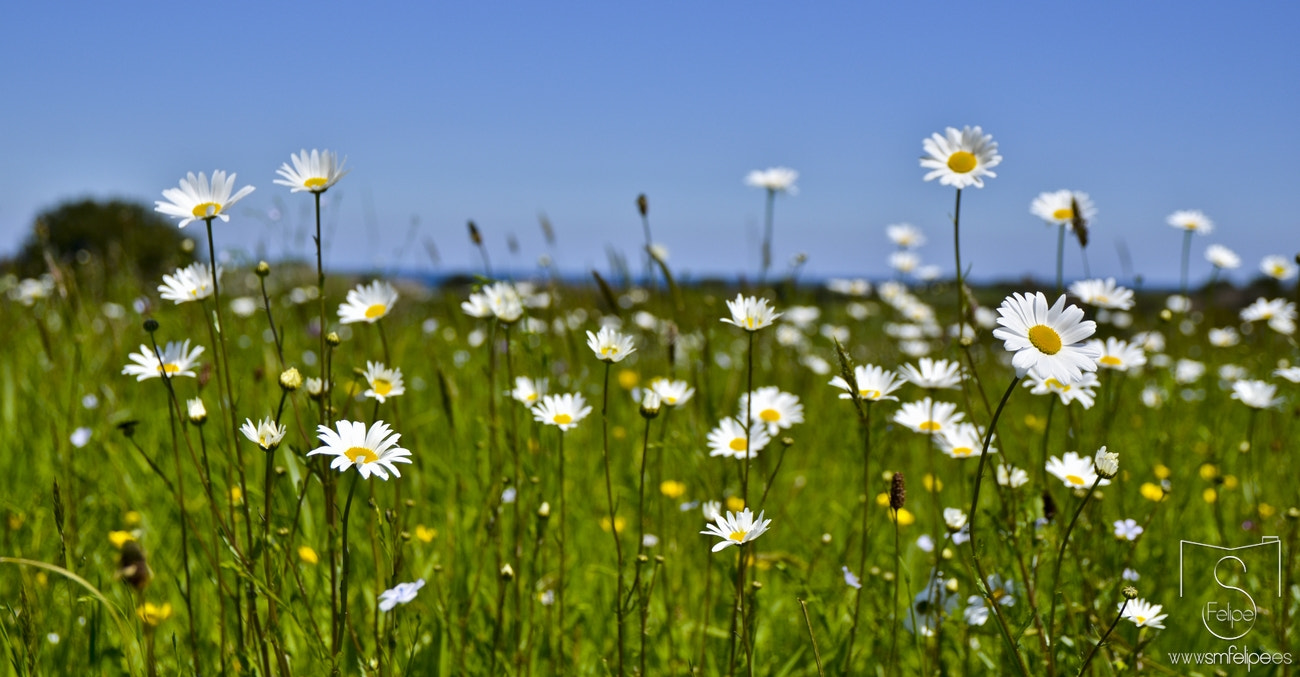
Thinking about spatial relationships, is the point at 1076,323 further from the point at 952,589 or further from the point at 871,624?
the point at 871,624

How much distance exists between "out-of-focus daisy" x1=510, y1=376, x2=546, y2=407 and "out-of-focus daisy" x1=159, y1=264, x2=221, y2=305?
650 millimetres

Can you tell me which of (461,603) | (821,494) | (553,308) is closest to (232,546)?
(461,603)

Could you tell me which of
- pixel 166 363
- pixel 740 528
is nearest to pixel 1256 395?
pixel 740 528

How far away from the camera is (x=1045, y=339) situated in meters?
1.16

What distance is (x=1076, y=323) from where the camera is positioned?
1.15 meters

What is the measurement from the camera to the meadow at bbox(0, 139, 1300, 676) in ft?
4.52

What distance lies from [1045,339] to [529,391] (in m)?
1.18

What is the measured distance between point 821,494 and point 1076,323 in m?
1.90

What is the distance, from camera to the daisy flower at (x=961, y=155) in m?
1.54

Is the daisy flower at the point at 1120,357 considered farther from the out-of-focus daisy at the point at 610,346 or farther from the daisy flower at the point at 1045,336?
the out-of-focus daisy at the point at 610,346

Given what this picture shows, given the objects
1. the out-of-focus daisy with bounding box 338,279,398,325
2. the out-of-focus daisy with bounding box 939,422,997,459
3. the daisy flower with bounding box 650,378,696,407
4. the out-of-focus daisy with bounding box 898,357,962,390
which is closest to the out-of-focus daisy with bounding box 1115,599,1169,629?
the out-of-focus daisy with bounding box 939,422,997,459

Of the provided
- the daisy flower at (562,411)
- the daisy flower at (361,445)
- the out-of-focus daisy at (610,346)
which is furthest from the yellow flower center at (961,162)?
the daisy flower at (361,445)

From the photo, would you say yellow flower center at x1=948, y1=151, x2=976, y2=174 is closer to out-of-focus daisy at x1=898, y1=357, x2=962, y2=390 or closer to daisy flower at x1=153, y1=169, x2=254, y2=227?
out-of-focus daisy at x1=898, y1=357, x2=962, y2=390

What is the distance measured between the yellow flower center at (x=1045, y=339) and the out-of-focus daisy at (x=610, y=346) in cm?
70
